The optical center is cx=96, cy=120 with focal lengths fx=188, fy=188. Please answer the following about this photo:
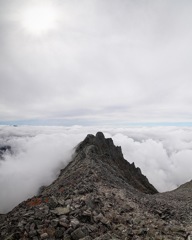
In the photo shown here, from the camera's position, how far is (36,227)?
15.4 meters

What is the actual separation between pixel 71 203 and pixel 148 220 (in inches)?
314

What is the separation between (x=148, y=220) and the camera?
17906 mm

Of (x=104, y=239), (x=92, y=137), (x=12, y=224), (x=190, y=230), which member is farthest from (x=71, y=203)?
(x=92, y=137)

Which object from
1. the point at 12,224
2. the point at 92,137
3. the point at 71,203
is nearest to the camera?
the point at 12,224

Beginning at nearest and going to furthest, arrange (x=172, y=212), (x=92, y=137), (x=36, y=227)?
(x=36, y=227)
(x=172, y=212)
(x=92, y=137)

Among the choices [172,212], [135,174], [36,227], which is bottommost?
[135,174]

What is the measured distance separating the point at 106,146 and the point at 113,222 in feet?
244

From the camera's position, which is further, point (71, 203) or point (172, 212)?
point (172, 212)

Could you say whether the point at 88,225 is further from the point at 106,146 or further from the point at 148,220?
the point at 106,146

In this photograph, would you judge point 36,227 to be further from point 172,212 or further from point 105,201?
point 172,212

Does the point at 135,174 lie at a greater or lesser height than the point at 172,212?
lesser

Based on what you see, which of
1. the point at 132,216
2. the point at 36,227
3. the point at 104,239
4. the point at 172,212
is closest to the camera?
the point at 104,239

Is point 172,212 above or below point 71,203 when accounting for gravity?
below

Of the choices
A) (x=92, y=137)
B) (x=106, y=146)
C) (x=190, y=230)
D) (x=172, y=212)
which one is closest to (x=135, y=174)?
(x=106, y=146)
